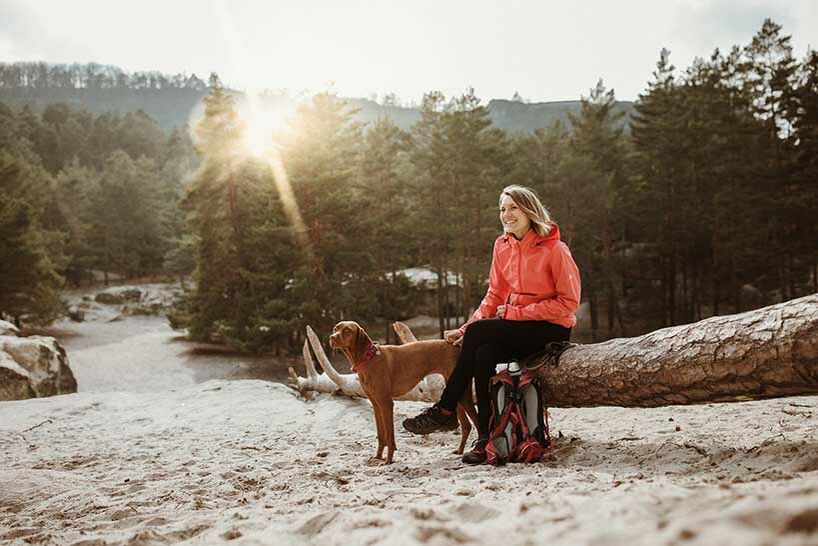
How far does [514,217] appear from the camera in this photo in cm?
433

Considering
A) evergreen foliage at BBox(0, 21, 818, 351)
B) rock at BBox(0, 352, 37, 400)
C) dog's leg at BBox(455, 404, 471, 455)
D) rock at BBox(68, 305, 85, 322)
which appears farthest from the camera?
rock at BBox(68, 305, 85, 322)

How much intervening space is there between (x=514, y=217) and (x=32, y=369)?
37.0 feet

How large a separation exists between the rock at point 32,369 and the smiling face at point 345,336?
30.3 feet

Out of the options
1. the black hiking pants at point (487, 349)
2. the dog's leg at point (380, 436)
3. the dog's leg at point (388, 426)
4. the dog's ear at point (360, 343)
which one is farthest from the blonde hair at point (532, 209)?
the dog's leg at point (380, 436)

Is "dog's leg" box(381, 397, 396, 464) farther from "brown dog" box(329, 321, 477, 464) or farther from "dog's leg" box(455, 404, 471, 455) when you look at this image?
"dog's leg" box(455, 404, 471, 455)

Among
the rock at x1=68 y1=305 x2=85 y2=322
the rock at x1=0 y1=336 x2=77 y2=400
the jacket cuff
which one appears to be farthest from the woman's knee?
the rock at x1=68 y1=305 x2=85 y2=322

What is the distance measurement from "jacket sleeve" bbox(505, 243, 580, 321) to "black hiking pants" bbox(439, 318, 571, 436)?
0.39ft

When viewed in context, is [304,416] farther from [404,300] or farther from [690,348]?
[404,300]

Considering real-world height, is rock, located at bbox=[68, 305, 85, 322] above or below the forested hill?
below

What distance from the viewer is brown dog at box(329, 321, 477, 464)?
176 inches

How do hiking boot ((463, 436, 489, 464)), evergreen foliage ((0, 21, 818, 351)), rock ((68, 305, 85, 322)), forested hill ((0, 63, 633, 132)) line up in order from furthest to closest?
forested hill ((0, 63, 633, 132)) < rock ((68, 305, 85, 322)) < evergreen foliage ((0, 21, 818, 351)) < hiking boot ((463, 436, 489, 464))

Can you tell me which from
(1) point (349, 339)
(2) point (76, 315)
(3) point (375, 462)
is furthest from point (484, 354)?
(2) point (76, 315)

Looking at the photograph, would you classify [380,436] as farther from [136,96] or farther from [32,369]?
[136,96]

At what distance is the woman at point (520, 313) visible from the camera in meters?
4.20
